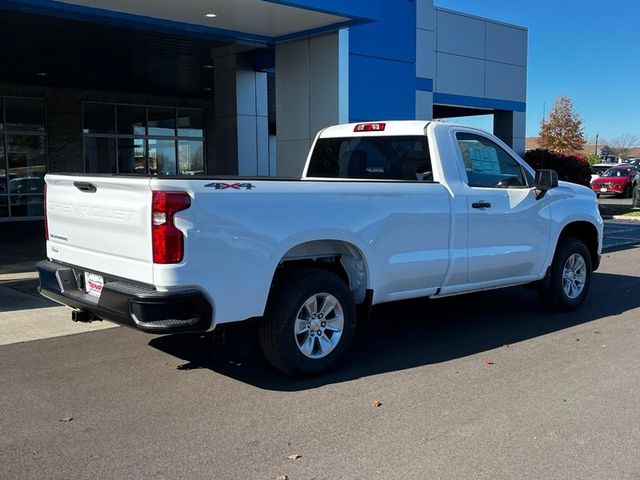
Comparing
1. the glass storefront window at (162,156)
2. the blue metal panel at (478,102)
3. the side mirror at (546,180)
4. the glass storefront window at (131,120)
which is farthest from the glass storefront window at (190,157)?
the side mirror at (546,180)

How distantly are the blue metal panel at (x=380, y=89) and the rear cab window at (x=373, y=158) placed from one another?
4.42 m

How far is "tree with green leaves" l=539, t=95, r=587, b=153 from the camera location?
62.7 metres

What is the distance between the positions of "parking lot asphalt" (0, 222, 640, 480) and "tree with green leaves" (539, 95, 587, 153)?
60.1 m

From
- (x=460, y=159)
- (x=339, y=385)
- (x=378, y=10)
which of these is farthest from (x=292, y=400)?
(x=378, y=10)

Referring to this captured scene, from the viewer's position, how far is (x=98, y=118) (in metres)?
21.4

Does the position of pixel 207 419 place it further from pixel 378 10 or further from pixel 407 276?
pixel 378 10

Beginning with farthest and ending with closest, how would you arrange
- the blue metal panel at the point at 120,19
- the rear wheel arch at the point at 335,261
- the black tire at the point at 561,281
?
the blue metal panel at the point at 120,19 < the black tire at the point at 561,281 < the rear wheel arch at the point at 335,261

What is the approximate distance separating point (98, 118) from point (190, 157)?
3.53 m

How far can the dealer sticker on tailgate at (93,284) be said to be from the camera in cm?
491

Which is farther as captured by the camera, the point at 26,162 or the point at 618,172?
the point at 618,172

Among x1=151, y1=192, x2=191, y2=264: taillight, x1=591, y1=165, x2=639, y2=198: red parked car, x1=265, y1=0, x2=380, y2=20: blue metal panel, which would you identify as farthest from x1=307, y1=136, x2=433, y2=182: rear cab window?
x1=591, y1=165, x2=639, y2=198: red parked car

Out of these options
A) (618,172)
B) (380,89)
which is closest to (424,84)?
(380,89)

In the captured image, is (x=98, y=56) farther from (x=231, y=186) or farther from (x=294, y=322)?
(x=294, y=322)

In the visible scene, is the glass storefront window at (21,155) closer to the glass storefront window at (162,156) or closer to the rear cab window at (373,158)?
the glass storefront window at (162,156)
